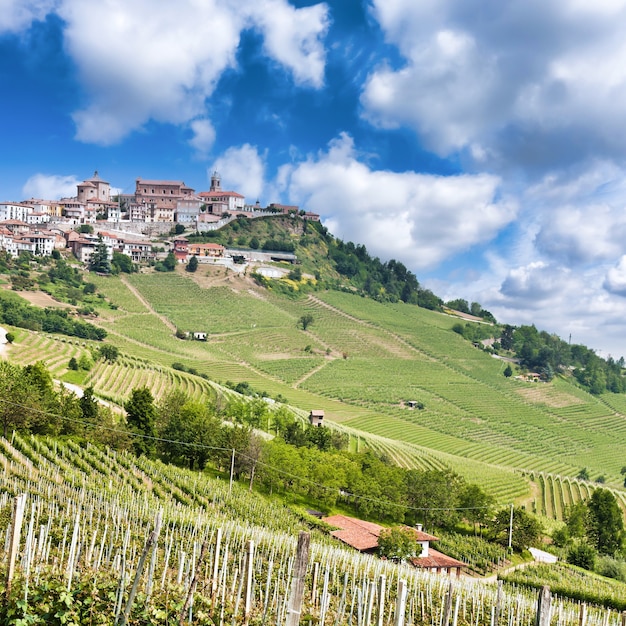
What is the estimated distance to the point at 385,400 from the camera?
7238 cm

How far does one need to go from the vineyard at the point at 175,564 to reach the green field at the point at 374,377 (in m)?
20.1

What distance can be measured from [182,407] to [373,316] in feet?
264

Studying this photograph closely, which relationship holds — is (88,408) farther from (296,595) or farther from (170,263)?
(170,263)

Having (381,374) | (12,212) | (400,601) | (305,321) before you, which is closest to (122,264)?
(305,321)

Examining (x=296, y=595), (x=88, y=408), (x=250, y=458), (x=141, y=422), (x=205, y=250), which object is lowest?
(x=250, y=458)

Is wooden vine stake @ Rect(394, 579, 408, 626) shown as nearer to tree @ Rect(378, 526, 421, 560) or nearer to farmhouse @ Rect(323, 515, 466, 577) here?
farmhouse @ Rect(323, 515, 466, 577)

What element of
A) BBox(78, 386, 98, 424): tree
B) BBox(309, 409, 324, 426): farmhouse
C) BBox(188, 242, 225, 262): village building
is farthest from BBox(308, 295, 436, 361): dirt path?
BBox(78, 386, 98, 424): tree

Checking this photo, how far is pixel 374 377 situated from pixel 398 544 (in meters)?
58.5

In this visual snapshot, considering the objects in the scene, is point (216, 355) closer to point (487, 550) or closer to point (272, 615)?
point (487, 550)

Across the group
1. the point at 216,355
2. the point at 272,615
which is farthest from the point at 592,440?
the point at 272,615

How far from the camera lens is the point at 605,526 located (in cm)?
3703

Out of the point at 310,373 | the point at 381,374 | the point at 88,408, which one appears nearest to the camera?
the point at 88,408

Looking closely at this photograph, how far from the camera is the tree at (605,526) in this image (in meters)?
36.7

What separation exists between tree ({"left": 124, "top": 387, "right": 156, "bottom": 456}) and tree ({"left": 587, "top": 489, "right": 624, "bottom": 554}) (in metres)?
26.3
